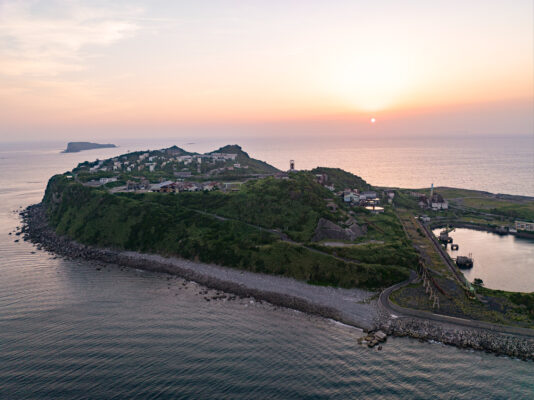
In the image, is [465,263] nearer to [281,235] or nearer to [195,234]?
[281,235]

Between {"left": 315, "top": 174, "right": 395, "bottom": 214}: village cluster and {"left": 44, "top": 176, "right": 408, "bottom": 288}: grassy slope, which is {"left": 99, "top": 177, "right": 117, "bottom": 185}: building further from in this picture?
{"left": 315, "top": 174, "right": 395, "bottom": 214}: village cluster

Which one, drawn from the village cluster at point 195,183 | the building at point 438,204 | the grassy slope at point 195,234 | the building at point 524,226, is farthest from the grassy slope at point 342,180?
the building at point 524,226

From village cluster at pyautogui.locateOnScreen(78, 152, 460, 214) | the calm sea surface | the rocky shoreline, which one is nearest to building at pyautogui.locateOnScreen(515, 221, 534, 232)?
the calm sea surface

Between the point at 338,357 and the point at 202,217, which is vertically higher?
the point at 202,217

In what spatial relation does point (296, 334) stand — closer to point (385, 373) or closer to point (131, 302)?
point (385, 373)

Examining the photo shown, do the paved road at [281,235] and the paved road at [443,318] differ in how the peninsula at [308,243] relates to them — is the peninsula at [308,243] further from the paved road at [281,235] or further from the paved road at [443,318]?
the paved road at [281,235]

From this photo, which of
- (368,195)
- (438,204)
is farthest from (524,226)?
(368,195)

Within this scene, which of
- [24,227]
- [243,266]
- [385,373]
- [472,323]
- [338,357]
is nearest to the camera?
[385,373]

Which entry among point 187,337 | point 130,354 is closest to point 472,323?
point 187,337
